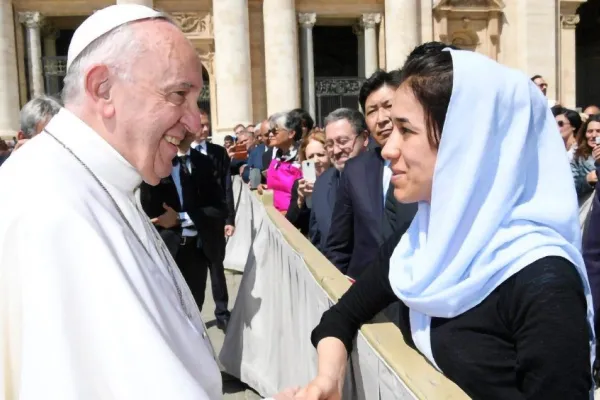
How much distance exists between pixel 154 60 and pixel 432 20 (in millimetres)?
20036

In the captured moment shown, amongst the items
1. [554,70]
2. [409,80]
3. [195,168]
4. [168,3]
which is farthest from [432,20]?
[409,80]

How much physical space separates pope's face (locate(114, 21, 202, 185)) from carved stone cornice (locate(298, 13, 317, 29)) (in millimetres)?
19246

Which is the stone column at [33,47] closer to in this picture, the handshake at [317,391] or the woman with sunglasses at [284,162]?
the woman with sunglasses at [284,162]

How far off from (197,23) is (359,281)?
1898 cm

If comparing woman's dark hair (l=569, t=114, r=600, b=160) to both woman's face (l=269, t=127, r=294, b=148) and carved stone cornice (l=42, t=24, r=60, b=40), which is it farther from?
carved stone cornice (l=42, t=24, r=60, b=40)

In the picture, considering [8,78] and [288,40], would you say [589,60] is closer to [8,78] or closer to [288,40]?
[288,40]

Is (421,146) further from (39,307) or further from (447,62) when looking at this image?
(39,307)

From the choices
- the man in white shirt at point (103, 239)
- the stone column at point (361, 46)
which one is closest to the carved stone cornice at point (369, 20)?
the stone column at point (361, 46)

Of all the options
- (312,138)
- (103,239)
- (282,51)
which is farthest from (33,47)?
(103,239)

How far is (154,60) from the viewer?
5.42 ft

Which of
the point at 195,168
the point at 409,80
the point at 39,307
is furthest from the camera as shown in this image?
the point at 195,168

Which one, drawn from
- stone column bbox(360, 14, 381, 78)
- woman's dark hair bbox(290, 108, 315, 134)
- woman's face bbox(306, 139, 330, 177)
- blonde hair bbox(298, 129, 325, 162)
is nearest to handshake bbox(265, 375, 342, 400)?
woman's face bbox(306, 139, 330, 177)

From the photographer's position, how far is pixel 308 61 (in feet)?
67.0

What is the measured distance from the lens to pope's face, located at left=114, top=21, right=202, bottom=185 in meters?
1.64
